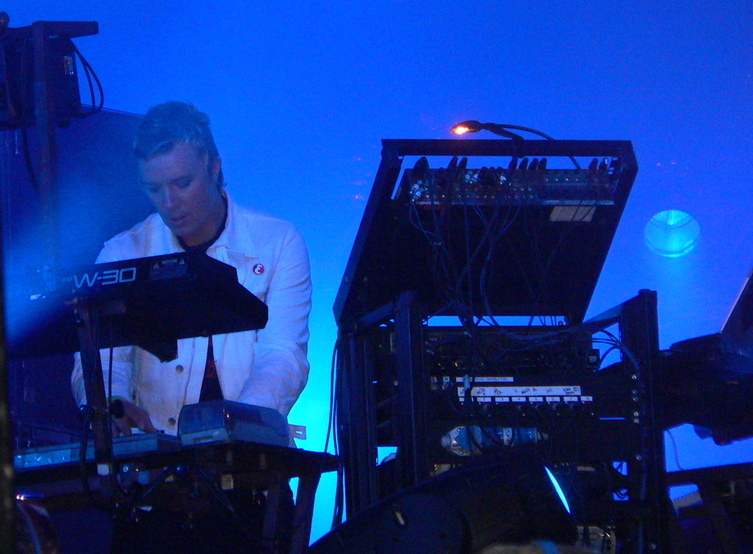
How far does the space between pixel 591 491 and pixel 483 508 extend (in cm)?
87

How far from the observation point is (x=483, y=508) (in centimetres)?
154

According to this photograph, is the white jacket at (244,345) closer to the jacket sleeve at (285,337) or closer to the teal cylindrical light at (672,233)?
the jacket sleeve at (285,337)

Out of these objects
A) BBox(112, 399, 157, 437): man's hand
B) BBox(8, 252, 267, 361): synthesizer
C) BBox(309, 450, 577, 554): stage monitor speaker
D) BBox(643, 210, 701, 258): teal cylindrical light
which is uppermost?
BBox(643, 210, 701, 258): teal cylindrical light

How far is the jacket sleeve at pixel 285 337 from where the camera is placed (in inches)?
90.4

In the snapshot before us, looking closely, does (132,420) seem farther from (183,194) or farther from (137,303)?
(183,194)

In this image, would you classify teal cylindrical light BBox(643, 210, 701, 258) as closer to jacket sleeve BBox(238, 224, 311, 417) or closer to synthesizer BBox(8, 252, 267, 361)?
jacket sleeve BBox(238, 224, 311, 417)

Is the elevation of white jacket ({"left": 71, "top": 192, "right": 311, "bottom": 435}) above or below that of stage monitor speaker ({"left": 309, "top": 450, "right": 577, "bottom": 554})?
above

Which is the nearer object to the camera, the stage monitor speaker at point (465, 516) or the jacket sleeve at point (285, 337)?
the stage monitor speaker at point (465, 516)

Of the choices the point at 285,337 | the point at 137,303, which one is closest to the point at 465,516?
the point at 137,303

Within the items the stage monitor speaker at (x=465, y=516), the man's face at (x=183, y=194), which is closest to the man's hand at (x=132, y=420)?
the stage monitor speaker at (x=465, y=516)

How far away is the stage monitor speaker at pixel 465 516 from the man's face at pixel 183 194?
1.41m

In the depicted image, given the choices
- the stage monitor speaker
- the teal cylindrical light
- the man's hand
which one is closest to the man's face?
the man's hand

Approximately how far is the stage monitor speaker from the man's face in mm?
1408

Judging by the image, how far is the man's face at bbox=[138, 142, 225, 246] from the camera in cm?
277
